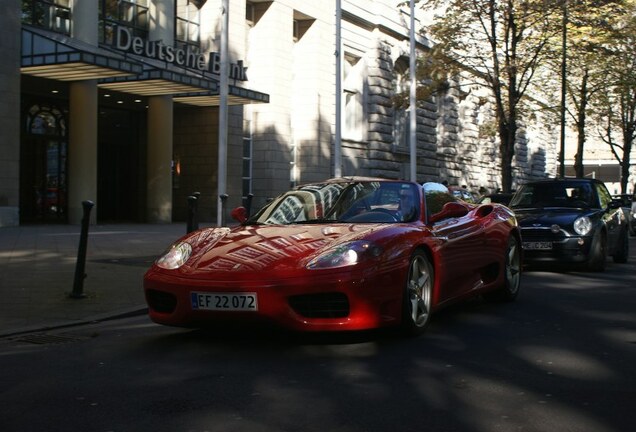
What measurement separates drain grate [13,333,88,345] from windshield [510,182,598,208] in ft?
28.0

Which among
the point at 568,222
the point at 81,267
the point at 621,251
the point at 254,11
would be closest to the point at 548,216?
the point at 568,222

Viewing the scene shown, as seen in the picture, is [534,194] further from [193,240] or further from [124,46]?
[124,46]

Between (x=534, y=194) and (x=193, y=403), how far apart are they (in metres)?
10.3

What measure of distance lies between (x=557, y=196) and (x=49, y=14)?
15905mm

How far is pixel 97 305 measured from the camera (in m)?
8.53

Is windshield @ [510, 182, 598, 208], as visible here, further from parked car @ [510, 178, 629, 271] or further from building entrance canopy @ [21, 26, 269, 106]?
building entrance canopy @ [21, 26, 269, 106]

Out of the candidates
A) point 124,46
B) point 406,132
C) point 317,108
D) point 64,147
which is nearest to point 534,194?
point 124,46

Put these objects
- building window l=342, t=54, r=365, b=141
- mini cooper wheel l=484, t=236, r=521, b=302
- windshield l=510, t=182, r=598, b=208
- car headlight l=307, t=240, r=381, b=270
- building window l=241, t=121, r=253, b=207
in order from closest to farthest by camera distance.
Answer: car headlight l=307, t=240, r=381, b=270 → mini cooper wheel l=484, t=236, r=521, b=302 → windshield l=510, t=182, r=598, b=208 → building window l=241, t=121, r=253, b=207 → building window l=342, t=54, r=365, b=141

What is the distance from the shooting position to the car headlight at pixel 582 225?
12.3 metres

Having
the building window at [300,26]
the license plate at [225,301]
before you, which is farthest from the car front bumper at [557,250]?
the building window at [300,26]

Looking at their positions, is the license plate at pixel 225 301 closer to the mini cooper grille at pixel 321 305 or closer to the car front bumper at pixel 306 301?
the car front bumper at pixel 306 301

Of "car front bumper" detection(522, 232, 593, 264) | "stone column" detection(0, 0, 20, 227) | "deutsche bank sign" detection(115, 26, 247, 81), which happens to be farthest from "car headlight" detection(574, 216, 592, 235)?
"deutsche bank sign" detection(115, 26, 247, 81)

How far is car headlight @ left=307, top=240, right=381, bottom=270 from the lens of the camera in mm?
5855

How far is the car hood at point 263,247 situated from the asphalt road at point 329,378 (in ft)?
1.92
